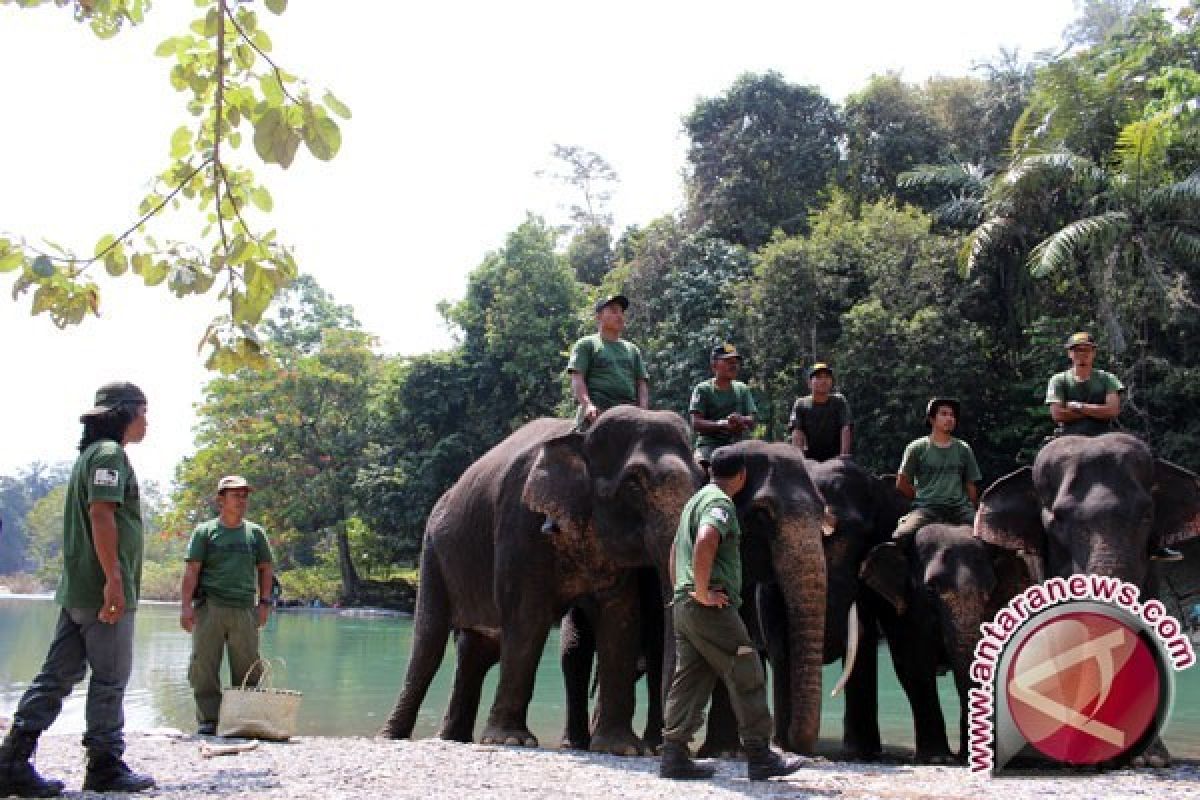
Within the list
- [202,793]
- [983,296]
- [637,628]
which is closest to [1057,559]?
[637,628]

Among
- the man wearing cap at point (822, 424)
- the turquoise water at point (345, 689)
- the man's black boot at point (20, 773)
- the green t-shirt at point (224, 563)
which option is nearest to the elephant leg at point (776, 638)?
the man wearing cap at point (822, 424)

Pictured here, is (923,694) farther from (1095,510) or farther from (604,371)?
(604,371)

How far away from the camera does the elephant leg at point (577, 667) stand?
11.3 meters

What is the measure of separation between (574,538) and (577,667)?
2.33 meters

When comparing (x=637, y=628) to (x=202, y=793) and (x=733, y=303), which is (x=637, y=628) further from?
(x=733, y=303)

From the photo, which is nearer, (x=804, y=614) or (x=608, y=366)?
(x=804, y=614)

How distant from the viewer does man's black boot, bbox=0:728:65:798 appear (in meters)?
6.33

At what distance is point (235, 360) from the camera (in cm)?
574

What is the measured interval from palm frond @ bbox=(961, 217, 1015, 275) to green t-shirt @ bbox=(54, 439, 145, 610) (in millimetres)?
25767

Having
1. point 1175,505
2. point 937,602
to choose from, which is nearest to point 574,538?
point 937,602

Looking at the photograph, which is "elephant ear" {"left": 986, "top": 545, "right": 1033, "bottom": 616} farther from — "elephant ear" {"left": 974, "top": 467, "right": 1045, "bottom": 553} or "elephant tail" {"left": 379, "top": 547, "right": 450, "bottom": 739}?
"elephant tail" {"left": 379, "top": 547, "right": 450, "bottom": 739}

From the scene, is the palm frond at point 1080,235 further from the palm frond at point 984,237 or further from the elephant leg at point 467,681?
the elephant leg at point 467,681

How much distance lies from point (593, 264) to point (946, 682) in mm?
34721

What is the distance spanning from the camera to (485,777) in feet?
24.3
